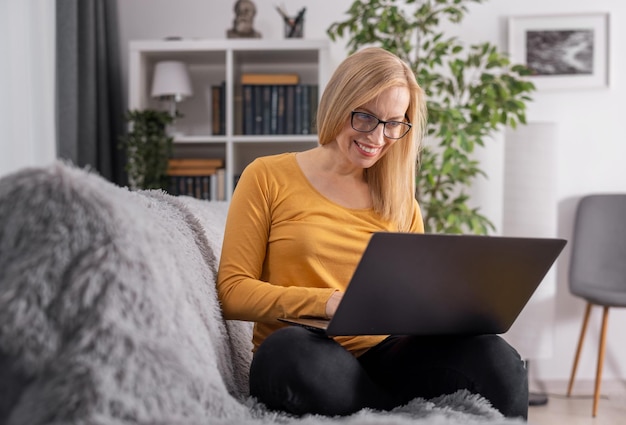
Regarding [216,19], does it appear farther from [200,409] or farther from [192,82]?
[200,409]

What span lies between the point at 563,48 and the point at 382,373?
257 cm

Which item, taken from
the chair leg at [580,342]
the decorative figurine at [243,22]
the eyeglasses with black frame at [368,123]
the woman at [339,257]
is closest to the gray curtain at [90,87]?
the decorative figurine at [243,22]

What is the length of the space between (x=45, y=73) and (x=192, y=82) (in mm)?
910

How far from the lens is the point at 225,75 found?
3.50 metres

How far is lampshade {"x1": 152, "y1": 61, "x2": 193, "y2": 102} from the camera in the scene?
3.20m

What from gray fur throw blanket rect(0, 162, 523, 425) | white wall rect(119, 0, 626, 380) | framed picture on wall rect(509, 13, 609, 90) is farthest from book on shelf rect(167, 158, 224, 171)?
gray fur throw blanket rect(0, 162, 523, 425)

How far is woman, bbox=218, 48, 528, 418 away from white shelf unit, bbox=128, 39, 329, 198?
1.62 m

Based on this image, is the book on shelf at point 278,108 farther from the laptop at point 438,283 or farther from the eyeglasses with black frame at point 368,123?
the laptop at point 438,283

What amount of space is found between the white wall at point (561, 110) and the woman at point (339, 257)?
201 centimetres

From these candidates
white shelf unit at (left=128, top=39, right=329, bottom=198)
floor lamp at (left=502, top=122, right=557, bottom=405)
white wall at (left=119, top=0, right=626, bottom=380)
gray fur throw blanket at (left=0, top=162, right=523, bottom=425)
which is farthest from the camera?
white wall at (left=119, top=0, right=626, bottom=380)

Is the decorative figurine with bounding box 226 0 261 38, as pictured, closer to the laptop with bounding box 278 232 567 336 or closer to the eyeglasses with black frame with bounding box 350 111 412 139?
the eyeglasses with black frame with bounding box 350 111 412 139

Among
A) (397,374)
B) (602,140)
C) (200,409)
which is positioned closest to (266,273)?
(397,374)

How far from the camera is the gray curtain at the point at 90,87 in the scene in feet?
9.04

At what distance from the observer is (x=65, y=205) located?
857 millimetres
